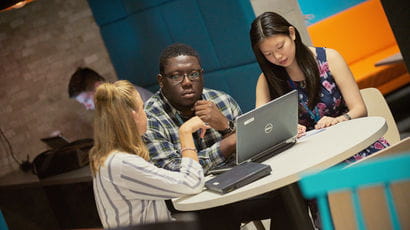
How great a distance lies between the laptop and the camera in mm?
2633

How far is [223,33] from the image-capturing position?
4000 mm

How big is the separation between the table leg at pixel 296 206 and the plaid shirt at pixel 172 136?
410mm

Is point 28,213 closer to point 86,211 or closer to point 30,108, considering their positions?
point 86,211

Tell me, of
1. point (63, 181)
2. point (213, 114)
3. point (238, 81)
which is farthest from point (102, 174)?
point (63, 181)

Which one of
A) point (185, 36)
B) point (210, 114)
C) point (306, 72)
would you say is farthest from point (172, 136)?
point (185, 36)

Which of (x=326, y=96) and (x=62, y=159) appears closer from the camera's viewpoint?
(x=326, y=96)

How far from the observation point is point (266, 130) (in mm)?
2730

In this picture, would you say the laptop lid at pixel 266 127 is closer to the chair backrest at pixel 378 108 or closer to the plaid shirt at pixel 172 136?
the plaid shirt at pixel 172 136

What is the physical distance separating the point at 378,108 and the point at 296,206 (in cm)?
71

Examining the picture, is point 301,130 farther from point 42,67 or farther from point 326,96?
point 42,67

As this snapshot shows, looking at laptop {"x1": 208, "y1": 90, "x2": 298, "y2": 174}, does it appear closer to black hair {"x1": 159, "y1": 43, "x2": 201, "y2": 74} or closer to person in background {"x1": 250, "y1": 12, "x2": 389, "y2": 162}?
person in background {"x1": 250, "y1": 12, "x2": 389, "y2": 162}

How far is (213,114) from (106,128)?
634mm

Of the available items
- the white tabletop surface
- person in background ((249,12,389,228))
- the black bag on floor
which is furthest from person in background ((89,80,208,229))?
the black bag on floor

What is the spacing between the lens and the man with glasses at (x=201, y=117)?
3.01 m
